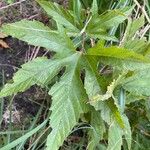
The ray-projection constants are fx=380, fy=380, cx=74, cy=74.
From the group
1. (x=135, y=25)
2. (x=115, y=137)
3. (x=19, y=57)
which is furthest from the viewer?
(x=19, y=57)

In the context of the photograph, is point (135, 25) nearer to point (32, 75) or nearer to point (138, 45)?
point (138, 45)

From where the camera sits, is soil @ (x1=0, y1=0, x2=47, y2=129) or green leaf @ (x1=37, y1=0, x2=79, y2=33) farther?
soil @ (x1=0, y1=0, x2=47, y2=129)

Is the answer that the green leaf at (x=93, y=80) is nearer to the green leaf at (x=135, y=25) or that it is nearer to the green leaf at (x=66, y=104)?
the green leaf at (x=66, y=104)

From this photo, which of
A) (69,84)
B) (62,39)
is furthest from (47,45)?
(69,84)

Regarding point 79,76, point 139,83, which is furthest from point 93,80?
point 139,83

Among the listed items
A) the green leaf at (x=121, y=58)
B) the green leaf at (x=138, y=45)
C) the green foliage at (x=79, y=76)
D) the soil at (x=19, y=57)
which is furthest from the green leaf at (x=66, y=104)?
the soil at (x=19, y=57)

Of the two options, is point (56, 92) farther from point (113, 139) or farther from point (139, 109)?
point (139, 109)

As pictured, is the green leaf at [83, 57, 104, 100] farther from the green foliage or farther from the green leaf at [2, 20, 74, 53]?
the green leaf at [2, 20, 74, 53]

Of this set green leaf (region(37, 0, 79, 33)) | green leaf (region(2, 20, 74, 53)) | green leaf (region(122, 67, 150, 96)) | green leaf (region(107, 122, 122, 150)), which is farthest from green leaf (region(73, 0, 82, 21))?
green leaf (region(107, 122, 122, 150))
